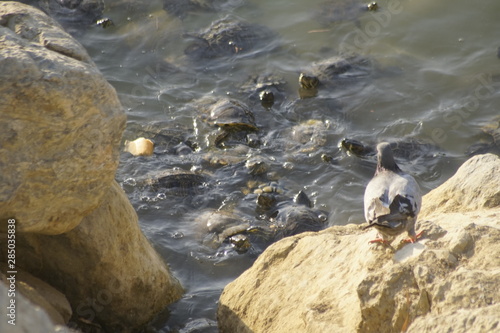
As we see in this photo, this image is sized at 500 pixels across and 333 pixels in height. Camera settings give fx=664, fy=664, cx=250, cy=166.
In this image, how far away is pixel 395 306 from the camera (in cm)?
418

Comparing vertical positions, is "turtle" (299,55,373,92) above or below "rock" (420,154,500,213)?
below

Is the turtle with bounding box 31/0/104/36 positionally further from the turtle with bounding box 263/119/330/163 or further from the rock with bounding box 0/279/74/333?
the rock with bounding box 0/279/74/333

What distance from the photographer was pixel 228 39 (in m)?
11.4

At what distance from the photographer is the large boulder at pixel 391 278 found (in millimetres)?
4000

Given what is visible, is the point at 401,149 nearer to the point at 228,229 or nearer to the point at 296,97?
Answer: the point at 296,97

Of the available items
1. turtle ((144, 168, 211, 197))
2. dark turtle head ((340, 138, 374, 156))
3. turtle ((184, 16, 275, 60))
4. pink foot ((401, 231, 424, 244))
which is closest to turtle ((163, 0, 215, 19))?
turtle ((184, 16, 275, 60))

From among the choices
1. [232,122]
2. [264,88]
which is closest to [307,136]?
[232,122]

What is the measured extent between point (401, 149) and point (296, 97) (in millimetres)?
1987

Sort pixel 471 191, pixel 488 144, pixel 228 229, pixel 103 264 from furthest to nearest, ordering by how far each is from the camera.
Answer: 1. pixel 488 144
2. pixel 228 229
3. pixel 471 191
4. pixel 103 264

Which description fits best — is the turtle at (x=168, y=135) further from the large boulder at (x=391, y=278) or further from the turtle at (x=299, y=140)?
the large boulder at (x=391, y=278)

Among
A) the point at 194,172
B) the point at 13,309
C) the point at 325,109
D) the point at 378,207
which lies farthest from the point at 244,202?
the point at 13,309

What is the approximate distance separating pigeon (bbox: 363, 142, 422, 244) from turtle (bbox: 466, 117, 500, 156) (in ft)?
12.6

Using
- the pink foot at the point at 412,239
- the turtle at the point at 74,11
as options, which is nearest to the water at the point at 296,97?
the turtle at the point at 74,11

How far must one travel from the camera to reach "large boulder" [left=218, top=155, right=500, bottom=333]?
400 centimetres
